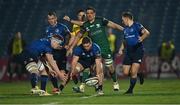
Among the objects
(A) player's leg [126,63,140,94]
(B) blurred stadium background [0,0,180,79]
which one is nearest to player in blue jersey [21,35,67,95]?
(A) player's leg [126,63,140,94]

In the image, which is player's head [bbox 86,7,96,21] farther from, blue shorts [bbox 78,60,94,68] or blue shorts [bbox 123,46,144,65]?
blue shorts [bbox 123,46,144,65]

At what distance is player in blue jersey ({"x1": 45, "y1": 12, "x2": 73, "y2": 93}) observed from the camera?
17.1m

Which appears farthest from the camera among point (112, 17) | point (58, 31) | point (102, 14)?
point (102, 14)

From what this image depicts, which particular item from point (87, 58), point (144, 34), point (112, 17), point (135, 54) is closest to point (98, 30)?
point (87, 58)

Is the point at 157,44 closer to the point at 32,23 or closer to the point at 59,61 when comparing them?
the point at 32,23

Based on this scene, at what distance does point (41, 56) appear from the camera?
16.9m

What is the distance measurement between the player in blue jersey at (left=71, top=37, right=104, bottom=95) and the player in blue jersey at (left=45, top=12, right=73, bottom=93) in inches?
18.5

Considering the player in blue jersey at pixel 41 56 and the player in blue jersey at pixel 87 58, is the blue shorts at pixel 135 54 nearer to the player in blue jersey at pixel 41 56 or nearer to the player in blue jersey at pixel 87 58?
the player in blue jersey at pixel 87 58

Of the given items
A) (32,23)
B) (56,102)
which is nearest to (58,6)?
(32,23)

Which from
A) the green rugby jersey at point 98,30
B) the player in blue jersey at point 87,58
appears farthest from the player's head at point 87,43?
the green rugby jersey at point 98,30

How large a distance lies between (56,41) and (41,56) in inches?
23.7

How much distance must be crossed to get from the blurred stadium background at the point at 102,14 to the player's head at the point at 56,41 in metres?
15.3

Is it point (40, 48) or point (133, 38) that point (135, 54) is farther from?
point (40, 48)

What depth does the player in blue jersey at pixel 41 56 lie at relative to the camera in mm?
16531
